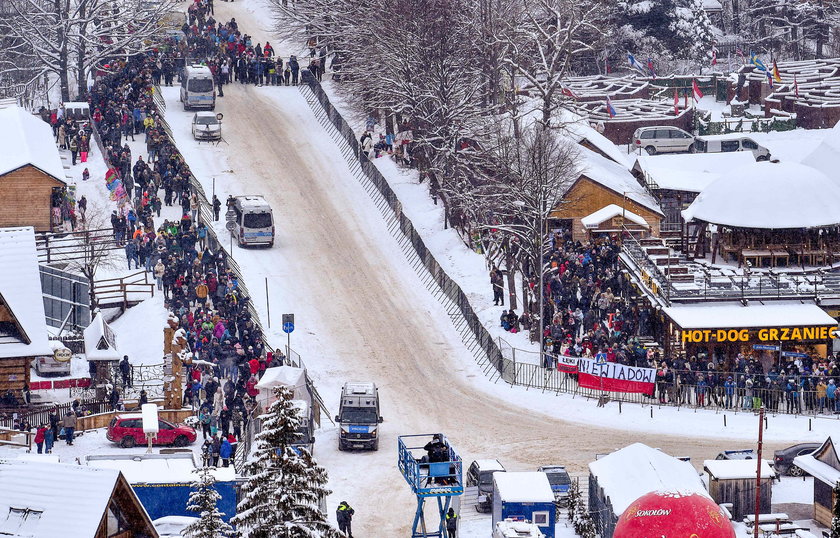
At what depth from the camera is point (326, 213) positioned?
7344 cm

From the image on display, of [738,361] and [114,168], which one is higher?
[114,168]

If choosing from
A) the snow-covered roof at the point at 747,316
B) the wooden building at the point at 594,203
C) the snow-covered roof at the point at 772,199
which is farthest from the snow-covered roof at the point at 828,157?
the snow-covered roof at the point at 747,316

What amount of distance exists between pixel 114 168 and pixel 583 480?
32159 mm

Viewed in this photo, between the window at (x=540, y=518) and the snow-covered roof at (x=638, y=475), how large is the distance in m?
1.61

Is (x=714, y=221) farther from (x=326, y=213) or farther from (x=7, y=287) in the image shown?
(x=7, y=287)

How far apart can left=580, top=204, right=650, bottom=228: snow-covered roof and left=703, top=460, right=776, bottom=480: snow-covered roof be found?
834 inches

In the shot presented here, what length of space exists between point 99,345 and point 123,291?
843cm

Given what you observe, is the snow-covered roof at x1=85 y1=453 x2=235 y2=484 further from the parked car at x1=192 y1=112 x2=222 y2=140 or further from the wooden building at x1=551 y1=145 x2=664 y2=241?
the parked car at x1=192 y1=112 x2=222 y2=140

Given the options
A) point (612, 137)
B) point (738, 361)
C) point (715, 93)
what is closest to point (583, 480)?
point (738, 361)

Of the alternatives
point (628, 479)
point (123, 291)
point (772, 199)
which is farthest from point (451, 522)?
point (123, 291)

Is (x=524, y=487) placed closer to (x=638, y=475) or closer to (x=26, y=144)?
(x=638, y=475)

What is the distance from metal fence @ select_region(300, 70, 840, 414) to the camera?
52.9 m

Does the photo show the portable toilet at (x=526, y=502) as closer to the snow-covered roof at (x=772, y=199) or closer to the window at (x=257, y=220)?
the snow-covered roof at (x=772, y=199)

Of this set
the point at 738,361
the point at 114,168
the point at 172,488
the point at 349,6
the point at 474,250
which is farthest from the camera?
the point at 349,6
